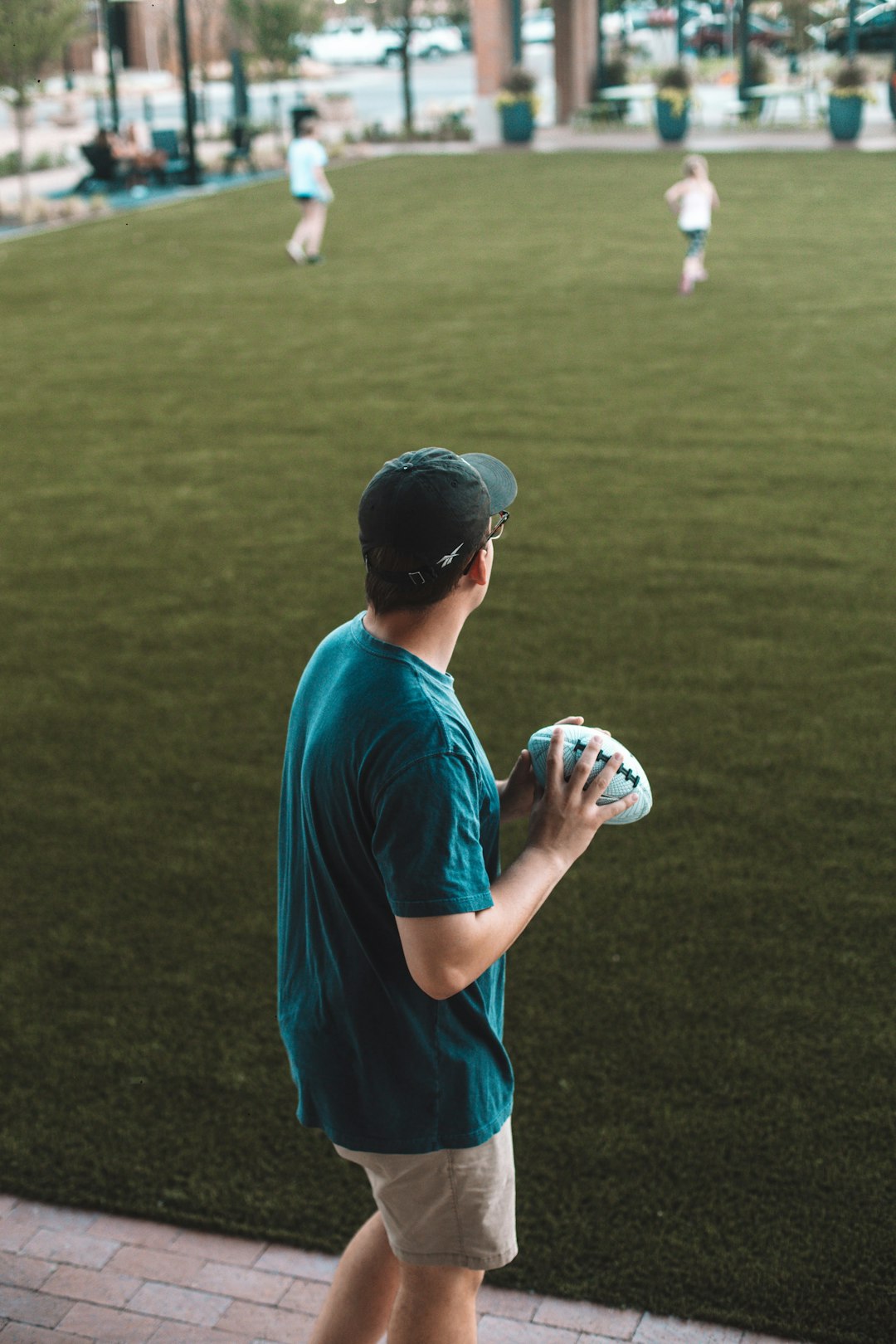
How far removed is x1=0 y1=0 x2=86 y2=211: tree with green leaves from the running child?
5368 mm

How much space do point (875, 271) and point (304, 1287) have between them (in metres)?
16.1

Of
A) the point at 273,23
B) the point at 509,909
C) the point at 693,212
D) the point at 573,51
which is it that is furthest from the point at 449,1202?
the point at 273,23

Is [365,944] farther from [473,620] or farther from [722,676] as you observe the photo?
[473,620]

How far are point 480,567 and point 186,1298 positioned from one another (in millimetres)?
2170

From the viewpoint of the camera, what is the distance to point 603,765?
2.69 meters

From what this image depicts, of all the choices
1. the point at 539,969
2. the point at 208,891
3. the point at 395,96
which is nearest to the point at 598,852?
the point at 539,969

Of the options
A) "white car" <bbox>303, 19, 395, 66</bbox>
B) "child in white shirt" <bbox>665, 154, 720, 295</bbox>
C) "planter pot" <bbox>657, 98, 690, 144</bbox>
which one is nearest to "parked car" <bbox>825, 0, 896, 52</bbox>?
"planter pot" <bbox>657, 98, 690, 144</bbox>

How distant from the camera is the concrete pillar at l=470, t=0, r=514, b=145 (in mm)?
34719

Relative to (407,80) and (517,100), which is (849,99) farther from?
(407,80)

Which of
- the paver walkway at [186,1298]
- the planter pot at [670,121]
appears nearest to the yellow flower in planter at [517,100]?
the planter pot at [670,121]

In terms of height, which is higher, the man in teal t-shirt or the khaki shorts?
the man in teal t-shirt

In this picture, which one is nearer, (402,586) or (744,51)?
(402,586)

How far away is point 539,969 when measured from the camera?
16.3 feet

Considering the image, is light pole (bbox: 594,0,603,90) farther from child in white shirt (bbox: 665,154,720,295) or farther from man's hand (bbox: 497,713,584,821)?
man's hand (bbox: 497,713,584,821)
